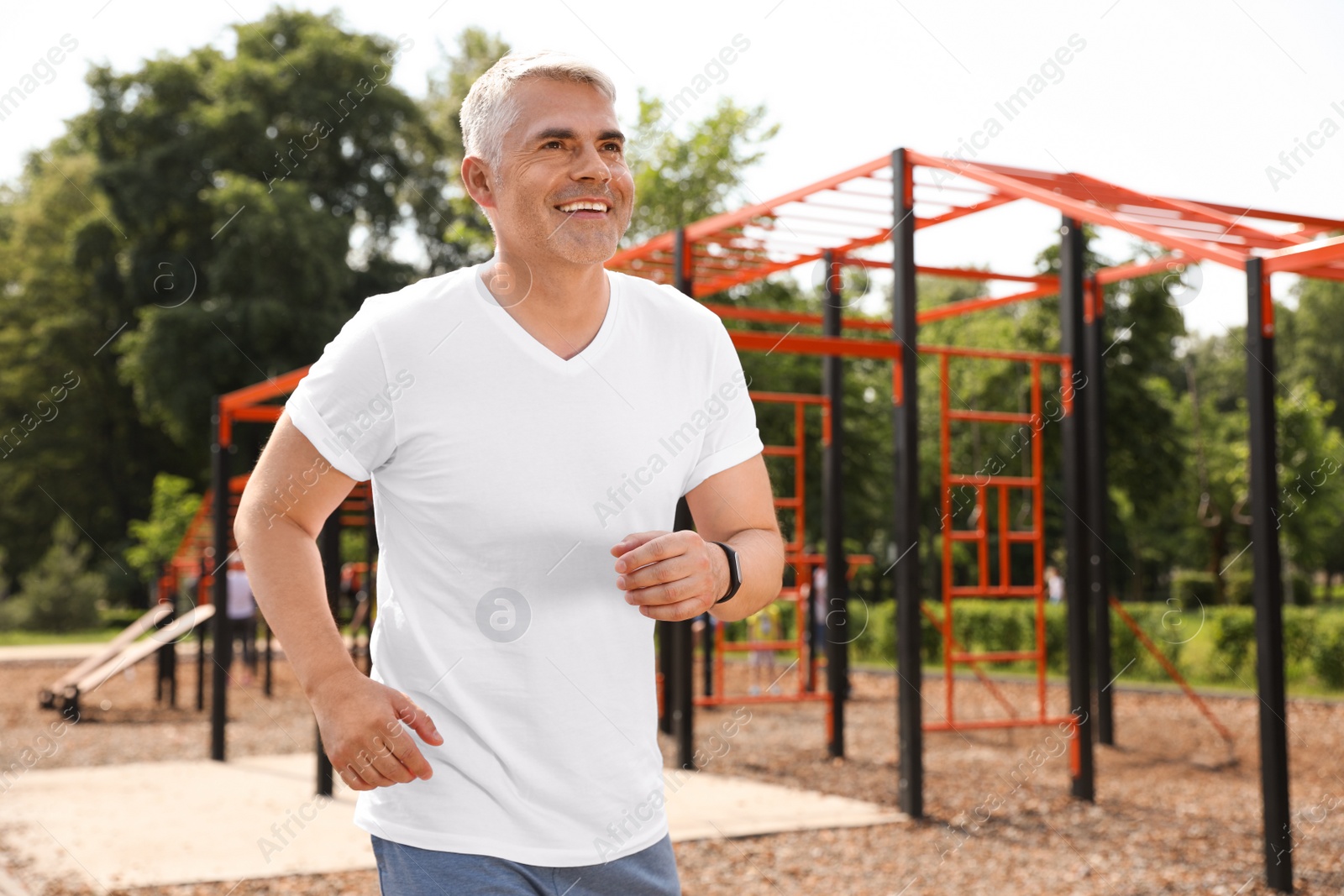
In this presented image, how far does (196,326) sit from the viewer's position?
26797 millimetres

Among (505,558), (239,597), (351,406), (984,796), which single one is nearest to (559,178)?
(351,406)

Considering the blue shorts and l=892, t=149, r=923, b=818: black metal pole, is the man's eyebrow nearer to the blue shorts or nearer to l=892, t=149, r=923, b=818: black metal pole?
the blue shorts

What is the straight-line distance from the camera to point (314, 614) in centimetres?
161

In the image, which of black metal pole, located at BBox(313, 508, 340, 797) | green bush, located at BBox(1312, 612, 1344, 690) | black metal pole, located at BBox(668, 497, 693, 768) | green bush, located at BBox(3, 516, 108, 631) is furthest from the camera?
green bush, located at BBox(3, 516, 108, 631)

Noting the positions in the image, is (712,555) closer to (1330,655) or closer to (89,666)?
(89,666)

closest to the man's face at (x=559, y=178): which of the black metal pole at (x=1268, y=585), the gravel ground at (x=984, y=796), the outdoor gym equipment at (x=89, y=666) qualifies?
the gravel ground at (x=984, y=796)

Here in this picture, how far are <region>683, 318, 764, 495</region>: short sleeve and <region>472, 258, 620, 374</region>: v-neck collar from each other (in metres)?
0.19

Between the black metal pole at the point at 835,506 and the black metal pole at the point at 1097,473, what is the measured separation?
169 centimetres

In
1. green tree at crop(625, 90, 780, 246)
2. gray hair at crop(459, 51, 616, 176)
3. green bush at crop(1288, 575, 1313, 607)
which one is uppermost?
green tree at crop(625, 90, 780, 246)

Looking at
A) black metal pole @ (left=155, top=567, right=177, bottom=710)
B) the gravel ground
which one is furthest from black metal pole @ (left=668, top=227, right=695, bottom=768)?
black metal pole @ (left=155, top=567, right=177, bottom=710)

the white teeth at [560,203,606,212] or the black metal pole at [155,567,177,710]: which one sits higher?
the white teeth at [560,203,606,212]

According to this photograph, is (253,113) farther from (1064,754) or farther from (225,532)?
(1064,754)

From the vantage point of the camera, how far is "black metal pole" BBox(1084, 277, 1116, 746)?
26.8ft

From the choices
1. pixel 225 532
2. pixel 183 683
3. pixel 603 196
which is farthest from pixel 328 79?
pixel 603 196
